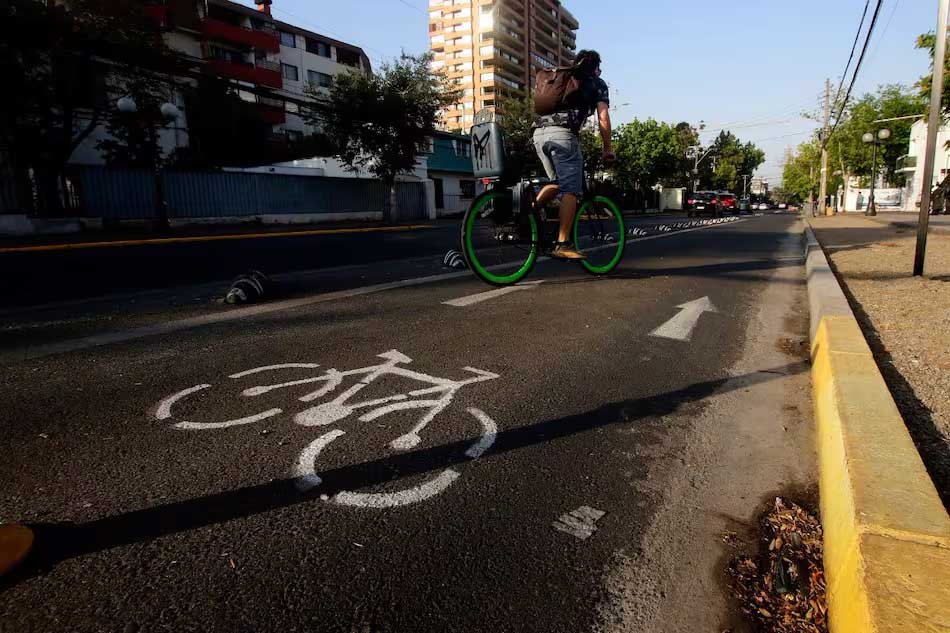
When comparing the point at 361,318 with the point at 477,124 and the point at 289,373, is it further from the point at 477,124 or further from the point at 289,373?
the point at 477,124

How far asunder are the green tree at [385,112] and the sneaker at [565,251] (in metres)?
23.3

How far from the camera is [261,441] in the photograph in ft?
6.75

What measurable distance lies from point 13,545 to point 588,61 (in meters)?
5.35

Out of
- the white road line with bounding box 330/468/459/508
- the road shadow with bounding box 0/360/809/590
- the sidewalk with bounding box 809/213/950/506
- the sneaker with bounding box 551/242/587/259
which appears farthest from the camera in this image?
the sneaker with bounding box 551/242/587/259

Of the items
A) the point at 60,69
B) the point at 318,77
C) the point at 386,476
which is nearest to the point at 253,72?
the point at 318,77

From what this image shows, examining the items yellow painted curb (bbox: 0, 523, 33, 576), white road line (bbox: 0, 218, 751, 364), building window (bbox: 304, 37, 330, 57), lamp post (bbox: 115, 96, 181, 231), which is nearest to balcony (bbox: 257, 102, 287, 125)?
building window (bbox: 304, 37, 330, 57)

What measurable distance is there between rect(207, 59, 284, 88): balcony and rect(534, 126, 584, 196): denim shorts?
41.9 meters

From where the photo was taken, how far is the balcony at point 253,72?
41.2m

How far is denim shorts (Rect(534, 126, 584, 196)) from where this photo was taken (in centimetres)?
530

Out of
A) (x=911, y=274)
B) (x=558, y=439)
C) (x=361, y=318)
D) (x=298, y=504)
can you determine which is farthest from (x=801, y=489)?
(x=911, y=274)

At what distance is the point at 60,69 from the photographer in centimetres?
1831

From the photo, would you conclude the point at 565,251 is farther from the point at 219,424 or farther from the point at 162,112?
the point at 162,112

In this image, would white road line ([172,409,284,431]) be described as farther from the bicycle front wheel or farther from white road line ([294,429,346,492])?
the bicycle front wheel

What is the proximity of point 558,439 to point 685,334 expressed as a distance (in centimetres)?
215
